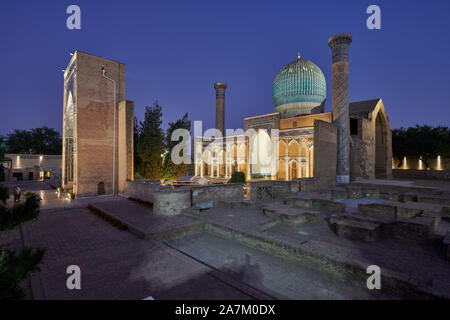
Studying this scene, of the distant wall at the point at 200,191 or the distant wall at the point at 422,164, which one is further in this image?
the distant wall at the point at 422,164

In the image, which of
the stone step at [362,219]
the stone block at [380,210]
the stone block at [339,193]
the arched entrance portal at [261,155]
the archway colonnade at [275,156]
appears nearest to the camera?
the stone step at [362,219]

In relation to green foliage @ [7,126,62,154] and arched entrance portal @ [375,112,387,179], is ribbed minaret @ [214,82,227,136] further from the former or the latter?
green foliage @ [7,126,62,154]

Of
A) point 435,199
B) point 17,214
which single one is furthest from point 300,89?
point 17,214

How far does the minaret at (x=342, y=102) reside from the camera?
20.9 meters

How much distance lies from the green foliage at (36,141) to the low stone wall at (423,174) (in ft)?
201

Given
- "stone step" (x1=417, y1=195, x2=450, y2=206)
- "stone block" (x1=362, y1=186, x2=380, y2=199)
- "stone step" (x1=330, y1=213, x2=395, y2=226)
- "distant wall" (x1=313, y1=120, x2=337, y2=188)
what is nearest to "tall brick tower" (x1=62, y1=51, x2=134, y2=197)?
"distant wall" (x1=313, y1=120, x2=337, y2=188)

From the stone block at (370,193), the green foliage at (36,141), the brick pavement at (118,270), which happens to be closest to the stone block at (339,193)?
the stone block at (370,193)

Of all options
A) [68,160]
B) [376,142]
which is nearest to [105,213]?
[68,160]

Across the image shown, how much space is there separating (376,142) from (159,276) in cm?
3071

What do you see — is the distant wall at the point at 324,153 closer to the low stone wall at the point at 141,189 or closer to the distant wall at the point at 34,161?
the low stone wall at the point at 141,189

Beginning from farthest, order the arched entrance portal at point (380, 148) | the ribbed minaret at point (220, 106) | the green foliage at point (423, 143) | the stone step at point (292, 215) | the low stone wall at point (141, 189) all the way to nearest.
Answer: the ribbed minaret at point (220, 106) < the green foliage at point (423, 143) < the arched entrance portal at point (380, 148) < the low stone wall at point (141, 189) < the stone step at point (292, 215)

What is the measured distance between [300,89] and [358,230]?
94.8ft

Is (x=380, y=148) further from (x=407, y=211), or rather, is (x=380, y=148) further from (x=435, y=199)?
(x=407, y=211)

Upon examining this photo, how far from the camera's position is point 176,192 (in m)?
8.69
